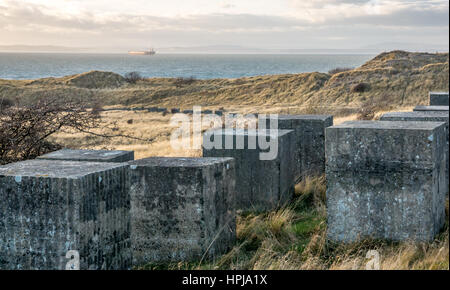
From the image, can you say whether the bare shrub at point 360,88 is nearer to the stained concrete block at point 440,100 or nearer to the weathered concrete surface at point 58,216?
the stained concrete block at point 440,100

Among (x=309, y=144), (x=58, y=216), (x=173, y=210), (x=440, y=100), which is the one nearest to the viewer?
(x=58, y=216)

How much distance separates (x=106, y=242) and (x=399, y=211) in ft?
10.5

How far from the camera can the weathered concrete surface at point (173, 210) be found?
220 inches

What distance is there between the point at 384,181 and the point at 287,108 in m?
30.6

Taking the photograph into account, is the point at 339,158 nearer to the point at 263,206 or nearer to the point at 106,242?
the point at 263,206

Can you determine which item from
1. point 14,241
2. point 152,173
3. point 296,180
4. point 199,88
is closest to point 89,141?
point 296,180

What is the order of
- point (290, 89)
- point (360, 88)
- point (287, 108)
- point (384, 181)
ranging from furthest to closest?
point (290, 89), point (360, 88), point (287, 108), point (384, 181)

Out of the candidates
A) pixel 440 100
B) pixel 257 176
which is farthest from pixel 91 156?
pixel 440 100

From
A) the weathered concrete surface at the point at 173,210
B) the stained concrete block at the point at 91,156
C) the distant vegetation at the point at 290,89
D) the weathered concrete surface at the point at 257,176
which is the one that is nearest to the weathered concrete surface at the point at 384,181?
the weathered concrete surface at the point at 173,210

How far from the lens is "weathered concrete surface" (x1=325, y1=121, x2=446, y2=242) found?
5629 millimetres

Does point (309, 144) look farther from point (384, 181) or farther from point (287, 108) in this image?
point (287, 108)

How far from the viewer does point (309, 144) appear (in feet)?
31.1

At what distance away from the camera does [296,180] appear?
9.40m

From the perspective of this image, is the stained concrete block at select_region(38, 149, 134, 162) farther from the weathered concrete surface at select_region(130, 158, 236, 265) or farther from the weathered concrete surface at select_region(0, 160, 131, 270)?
the weathered concrete surface at select_region(0, 160, 131, 270)
